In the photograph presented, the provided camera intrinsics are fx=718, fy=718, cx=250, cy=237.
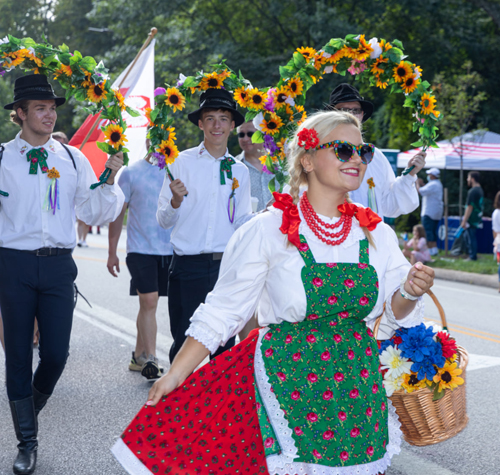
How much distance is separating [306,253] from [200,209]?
2.34 meters

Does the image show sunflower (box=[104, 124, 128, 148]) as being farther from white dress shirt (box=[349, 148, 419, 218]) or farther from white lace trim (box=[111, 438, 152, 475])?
white lace trim (box=[111, 438, 152, 475])

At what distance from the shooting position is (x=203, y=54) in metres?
22.8

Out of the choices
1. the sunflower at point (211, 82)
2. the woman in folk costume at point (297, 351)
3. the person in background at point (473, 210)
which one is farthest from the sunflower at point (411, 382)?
the person in background at point (473, 210)

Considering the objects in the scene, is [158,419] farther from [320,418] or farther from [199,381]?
[320,418]

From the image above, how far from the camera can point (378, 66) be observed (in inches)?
195

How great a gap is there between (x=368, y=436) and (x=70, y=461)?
2.27 metres

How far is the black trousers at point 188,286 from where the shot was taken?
4.82 meters

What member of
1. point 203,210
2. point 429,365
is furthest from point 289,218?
point 203,210

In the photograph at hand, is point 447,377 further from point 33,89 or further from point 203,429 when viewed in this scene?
point 33,89

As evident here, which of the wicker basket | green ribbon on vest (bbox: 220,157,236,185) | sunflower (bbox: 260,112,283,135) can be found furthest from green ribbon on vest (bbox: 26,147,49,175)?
the wicker basket

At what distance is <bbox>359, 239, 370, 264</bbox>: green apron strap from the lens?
2.70 meters

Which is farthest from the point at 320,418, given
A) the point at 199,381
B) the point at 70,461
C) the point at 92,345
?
the point at 92,345

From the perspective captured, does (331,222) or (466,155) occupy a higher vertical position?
(331,222)

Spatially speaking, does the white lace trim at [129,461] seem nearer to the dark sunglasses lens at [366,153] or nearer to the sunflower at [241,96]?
the dark sunglasses lens at [366,153]
